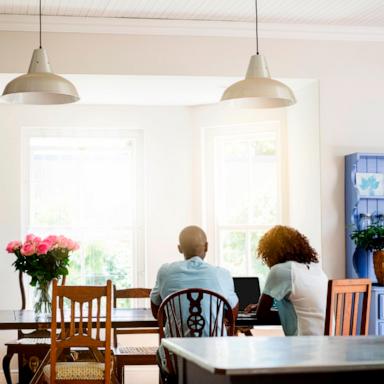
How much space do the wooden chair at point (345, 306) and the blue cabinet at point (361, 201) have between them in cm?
203

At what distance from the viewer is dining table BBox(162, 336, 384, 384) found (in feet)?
7.53

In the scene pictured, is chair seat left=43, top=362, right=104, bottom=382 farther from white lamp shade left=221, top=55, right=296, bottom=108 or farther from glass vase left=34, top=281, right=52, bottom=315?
white lamp shade left=221, top=55, right=296, bottom=108

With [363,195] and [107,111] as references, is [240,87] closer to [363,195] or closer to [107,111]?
[363,195]

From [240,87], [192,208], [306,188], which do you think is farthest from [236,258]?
[240,87]

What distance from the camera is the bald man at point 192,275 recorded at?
438 cm

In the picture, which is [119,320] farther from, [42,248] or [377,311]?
[377,311]

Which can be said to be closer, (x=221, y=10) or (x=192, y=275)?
(x=192, y=275)

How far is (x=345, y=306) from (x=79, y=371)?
5.01ft

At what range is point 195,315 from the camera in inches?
169

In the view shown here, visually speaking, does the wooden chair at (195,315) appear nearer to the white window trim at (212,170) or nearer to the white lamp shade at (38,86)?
the white lamp shade at (38,86)

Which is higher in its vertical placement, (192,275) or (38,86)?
(38,86)

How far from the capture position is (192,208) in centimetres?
765

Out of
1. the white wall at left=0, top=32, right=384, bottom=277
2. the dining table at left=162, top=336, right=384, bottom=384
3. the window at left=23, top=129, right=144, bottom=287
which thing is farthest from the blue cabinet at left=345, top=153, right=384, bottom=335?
the dining table at left=162, top=336, right=384, bottom=384

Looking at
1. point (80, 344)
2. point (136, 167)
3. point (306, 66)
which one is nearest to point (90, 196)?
point (136, 167)
